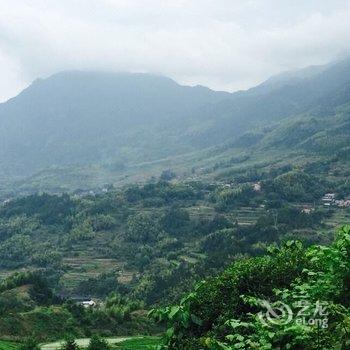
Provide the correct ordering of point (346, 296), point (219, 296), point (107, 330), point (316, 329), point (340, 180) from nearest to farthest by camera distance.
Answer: point (316, 329)
point (346, 296)
point (219, 296)
point (107, 330)
point (340, 180)

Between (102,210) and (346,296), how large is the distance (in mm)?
127868

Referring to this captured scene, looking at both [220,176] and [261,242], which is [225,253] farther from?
[220,176]

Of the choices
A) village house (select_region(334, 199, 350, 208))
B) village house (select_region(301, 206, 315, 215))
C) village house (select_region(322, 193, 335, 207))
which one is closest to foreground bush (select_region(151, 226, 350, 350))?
village house (select_region(301, 206, 315, 215))

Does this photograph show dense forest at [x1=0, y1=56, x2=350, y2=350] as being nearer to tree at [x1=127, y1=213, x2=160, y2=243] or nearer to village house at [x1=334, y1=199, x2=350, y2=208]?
tree at [x1=127, y1=213, x2=160, y2=243]

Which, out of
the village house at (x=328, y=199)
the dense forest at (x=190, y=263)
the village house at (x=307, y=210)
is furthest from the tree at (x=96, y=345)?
the village house at (x=328, y=199)

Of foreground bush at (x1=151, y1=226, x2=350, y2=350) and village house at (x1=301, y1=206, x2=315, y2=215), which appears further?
village house at (x1=301, y1=206, x2=315, y2=215)

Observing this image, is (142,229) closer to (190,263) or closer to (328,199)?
(190,263)

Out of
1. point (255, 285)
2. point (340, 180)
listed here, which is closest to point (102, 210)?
point (340, 180)

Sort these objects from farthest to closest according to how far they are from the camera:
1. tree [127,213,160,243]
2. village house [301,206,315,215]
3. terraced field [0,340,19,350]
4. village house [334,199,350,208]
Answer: village house [334,199,350,208], tree [127,213,160,243], village house [301,206,315,215], terraced field [0,340,19,350]

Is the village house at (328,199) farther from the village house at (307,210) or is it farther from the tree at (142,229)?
the tree at (142,229)

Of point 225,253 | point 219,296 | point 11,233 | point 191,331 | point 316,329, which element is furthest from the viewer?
point 11,233

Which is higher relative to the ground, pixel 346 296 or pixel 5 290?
pixel 346 296

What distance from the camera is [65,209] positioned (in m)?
142

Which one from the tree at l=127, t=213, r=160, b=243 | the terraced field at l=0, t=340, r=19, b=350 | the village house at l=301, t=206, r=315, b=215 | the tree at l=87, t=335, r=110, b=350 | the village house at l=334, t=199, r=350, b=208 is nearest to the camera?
the tree at l=87, t=335, r=110, b=350
